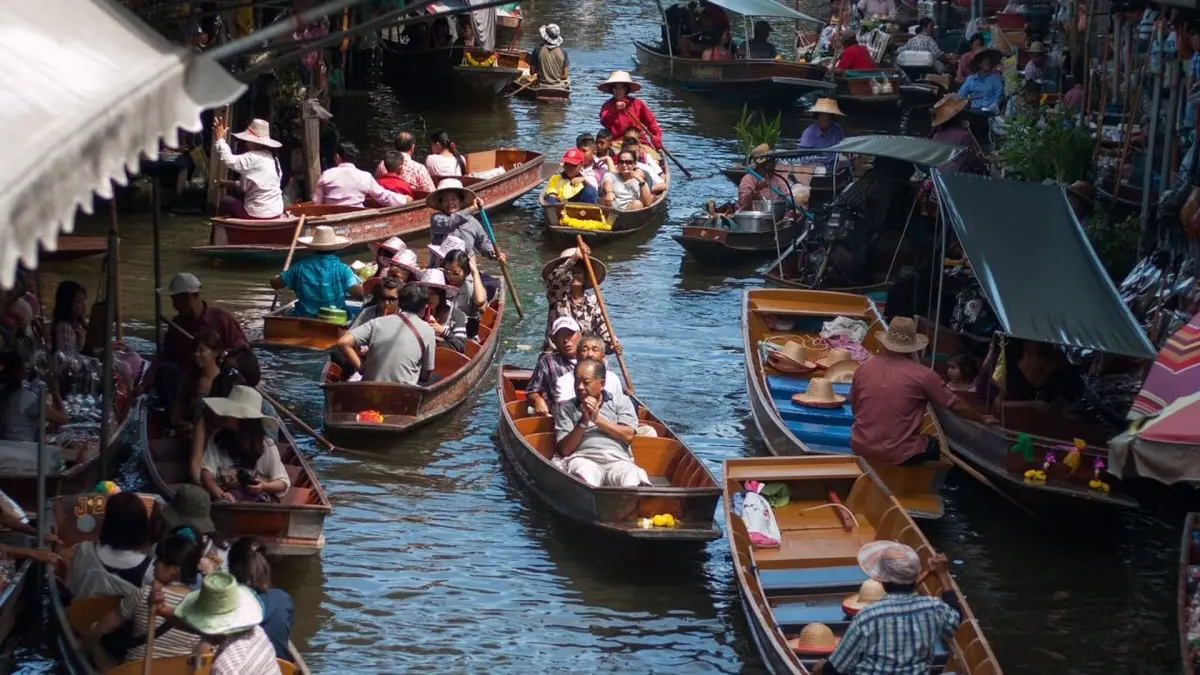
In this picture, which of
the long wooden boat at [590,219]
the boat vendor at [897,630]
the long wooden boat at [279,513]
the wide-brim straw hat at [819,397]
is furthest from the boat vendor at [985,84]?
the boat vendor at [897,630]

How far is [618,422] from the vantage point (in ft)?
34.1

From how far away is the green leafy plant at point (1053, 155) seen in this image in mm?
15438

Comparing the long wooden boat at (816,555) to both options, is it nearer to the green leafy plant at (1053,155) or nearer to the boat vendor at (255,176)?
the green leafy plant at (1053,155)

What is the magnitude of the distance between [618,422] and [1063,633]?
303 cm

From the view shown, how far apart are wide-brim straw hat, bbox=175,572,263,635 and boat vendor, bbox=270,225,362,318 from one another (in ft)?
23.9

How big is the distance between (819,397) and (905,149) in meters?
3.31

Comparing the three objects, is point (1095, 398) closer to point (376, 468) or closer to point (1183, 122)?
point (1183, 122)

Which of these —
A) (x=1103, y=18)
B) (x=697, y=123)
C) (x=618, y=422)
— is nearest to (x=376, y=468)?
(x=618, y=422)

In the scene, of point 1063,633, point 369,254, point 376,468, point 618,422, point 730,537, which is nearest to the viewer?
point 730,537

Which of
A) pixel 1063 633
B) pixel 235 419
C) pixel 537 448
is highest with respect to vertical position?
pixel 235 419

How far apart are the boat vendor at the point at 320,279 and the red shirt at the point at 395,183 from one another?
11.2ft

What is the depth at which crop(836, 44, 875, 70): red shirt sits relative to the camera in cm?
2605

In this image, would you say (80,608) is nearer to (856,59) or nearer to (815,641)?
(815,641)

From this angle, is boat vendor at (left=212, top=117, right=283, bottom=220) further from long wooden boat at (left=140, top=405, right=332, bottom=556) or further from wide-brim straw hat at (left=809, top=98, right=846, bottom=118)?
long wooden boat at (left=140, top=405, right=332, bottom=556)
